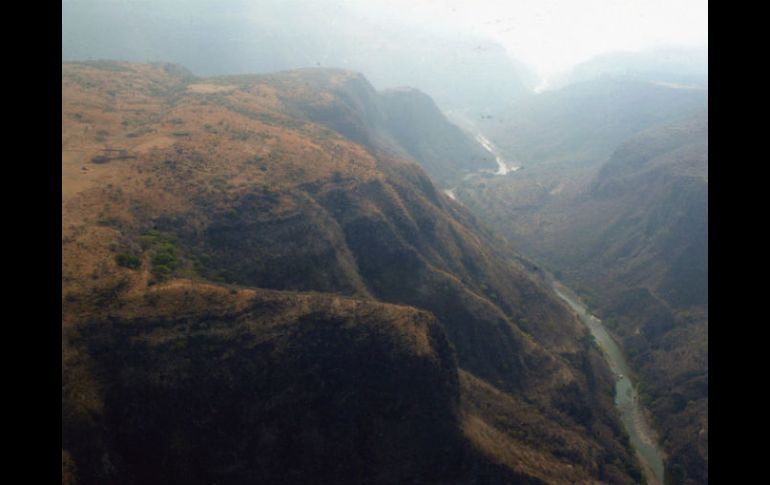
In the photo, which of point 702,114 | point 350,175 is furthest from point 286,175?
point 702,114

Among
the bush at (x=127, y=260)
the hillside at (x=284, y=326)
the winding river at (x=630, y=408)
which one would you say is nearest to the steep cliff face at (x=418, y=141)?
the winding river at (x=630, y=408)

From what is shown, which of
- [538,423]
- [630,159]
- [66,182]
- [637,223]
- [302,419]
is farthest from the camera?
[630,159]

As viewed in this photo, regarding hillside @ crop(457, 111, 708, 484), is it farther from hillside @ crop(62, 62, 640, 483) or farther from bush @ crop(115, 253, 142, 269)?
bush @ crop(115, 253, 142, 269)

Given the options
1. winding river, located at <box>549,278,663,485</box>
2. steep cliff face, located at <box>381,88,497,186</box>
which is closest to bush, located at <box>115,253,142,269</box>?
winding river, located at <box>549,278,663,485</box>

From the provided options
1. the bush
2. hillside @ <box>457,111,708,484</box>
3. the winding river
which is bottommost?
the winding river
